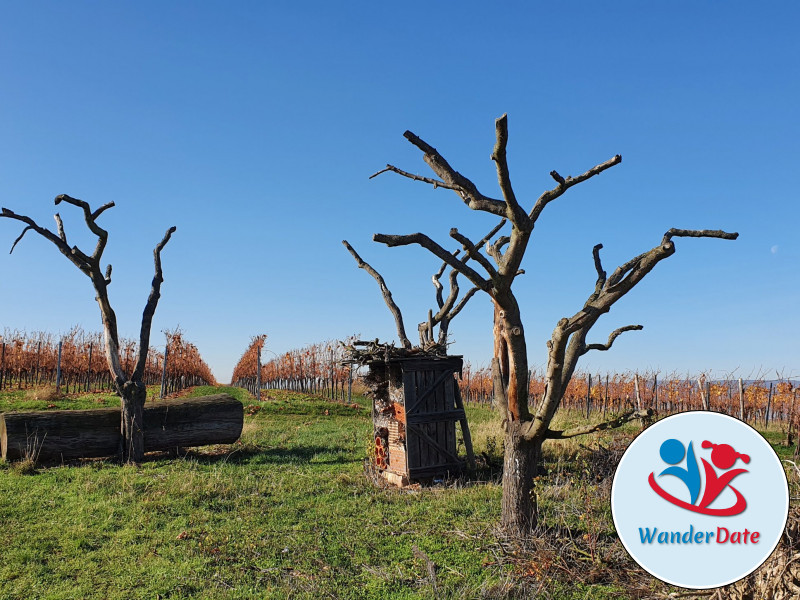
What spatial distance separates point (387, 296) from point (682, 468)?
9.89m

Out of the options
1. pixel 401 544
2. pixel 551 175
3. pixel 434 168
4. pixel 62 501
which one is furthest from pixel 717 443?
pixel 62 501

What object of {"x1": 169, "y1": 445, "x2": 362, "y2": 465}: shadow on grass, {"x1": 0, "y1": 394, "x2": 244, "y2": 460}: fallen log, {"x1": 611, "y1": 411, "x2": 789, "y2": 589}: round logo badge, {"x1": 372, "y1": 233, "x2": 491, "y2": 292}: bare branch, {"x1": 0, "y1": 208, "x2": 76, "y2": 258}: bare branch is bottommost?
{"x1": 169, "y1": 445, "x2": 362, "y2": 465}: shadow on grass

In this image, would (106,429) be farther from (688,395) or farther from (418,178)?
(688,395)

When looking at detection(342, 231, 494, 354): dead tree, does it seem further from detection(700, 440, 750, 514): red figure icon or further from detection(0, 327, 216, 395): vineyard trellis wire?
detection(0, 327, 216, 395): vineyard trellis wire

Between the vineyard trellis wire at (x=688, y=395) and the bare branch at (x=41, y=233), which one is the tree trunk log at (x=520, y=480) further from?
the vineyard trellis wire at (x=688, y=395)

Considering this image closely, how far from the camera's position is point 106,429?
41.7 ft

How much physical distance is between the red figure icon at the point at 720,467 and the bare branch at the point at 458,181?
2.80m

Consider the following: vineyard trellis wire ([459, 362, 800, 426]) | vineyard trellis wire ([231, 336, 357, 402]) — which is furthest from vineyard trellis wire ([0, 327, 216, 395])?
vineyard trellis wire ([459, 362, 800, 426])

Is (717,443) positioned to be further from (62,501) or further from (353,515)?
(62,501)

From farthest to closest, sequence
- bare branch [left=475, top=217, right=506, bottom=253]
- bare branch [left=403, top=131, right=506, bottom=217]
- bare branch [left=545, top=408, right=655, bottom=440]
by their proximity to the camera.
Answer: bare branch [left=475, top=217, right=506, bottom=253] < bare branch [left=545, top=408, right=655, bottom=440] < bare branch [left=403, top=131, right=506, bottom=217]

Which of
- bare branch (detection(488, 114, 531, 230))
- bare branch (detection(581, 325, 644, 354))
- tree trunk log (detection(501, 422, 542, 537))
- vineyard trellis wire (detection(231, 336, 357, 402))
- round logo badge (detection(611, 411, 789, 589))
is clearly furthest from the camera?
vineyard trellis wire (detection(231, 336, 357, 402))

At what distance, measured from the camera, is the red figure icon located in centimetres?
368

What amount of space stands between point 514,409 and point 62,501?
793 centimetres

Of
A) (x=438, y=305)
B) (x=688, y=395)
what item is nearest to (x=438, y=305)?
(x=438, y=305)
